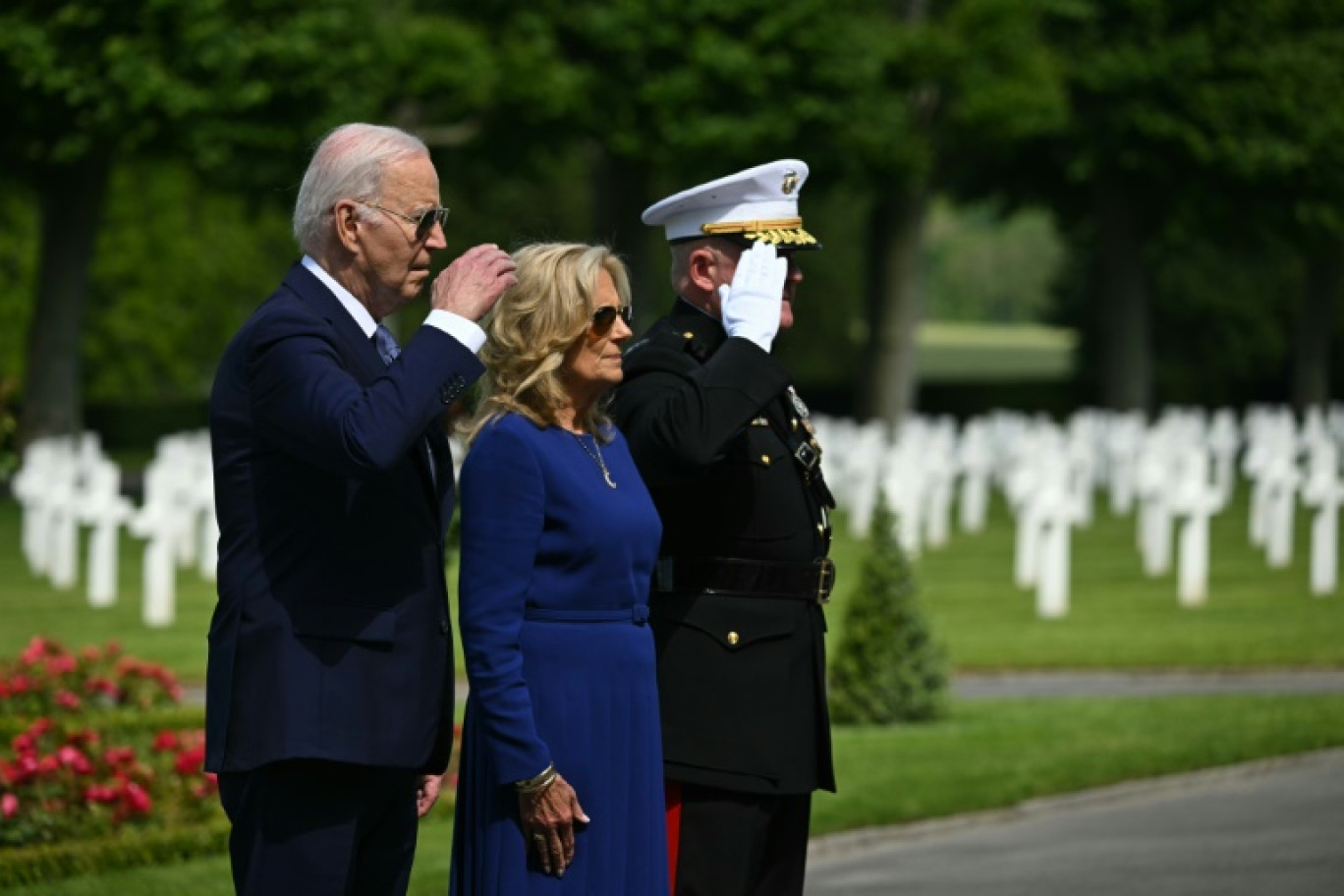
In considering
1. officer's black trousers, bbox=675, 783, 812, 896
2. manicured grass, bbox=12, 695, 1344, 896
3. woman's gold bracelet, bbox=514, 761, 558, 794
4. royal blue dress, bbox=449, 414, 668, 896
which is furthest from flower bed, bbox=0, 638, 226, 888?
woman's gold bracelet, bbox=514, 761, 558, 794

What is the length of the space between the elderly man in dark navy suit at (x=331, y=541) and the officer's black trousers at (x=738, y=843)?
83cm

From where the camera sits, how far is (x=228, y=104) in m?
33.8

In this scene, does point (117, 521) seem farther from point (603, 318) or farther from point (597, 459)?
point (603, 318)

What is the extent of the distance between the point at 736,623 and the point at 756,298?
0.68 metres

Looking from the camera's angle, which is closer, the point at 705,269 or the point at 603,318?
the point at 603,318

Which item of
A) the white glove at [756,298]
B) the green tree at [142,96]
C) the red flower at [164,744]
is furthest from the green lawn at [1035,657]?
the green tree at [142,96]

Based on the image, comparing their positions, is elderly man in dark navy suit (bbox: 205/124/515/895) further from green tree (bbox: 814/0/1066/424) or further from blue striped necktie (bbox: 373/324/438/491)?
green tree (bbox: 814/0/1066/424)

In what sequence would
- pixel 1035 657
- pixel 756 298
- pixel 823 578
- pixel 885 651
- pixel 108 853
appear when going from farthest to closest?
pixel 1035 657 → pixel 885 651 → pixel 108 853 → pixel 823 578 → pixel 756 298

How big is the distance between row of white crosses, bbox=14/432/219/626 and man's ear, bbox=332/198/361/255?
14.1 meters

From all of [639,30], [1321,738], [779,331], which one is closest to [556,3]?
[639,30]

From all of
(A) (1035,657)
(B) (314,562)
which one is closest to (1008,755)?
(A) (1035,657)

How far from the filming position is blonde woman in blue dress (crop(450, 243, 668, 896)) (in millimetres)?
5180

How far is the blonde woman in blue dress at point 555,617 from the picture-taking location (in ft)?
17.0

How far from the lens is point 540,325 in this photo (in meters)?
5.30
